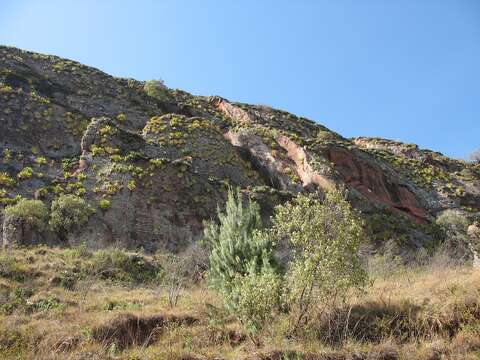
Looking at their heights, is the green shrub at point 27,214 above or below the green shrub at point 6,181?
below

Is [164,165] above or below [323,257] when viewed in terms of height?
above

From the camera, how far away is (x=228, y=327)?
10.5m

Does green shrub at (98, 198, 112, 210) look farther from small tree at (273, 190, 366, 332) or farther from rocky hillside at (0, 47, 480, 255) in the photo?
small tree at (273, 190, 366, 332)

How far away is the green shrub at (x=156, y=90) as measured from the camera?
136 feet

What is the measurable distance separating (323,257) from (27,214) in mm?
13398

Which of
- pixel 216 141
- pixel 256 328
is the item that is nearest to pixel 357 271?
pixel 256 328

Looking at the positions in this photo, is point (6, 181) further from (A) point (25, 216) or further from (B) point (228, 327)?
(B) point (228, 327)

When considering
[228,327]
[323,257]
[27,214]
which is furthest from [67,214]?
[323,257]

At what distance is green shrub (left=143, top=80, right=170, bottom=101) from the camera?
41.4 metres

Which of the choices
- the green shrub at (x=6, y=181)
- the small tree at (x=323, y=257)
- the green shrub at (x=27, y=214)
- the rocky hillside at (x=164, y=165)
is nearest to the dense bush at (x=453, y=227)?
the rocky hillside at (x=164, y=165)

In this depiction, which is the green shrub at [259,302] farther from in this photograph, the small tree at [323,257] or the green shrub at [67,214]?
the green shrub at [67,214]

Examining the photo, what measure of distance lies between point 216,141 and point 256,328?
21645 mm

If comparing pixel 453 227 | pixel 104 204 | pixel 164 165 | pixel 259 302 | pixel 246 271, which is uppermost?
pixel 453 227

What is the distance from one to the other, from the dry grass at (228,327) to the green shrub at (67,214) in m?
5.79
